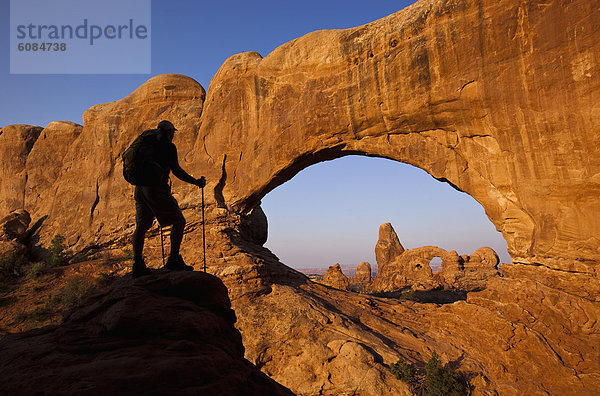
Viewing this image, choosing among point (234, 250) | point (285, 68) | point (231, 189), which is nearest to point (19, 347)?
point (234, 250)

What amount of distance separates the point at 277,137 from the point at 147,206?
1066cm

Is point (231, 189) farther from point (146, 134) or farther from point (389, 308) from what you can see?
point (146, 134)

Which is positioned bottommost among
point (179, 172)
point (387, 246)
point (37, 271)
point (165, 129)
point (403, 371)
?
point (387, 246)

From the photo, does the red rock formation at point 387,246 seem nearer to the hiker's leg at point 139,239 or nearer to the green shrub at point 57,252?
the green shrub at point 57,252

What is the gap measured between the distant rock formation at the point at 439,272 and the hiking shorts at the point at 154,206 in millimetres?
26862

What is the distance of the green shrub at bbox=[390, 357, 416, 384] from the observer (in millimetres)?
9438

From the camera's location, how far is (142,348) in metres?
3.57

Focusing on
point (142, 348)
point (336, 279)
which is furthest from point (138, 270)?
point (336, 279)

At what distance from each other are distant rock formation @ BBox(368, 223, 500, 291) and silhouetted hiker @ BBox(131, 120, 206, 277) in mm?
26751

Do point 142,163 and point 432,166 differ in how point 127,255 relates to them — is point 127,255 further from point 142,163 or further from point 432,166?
point 432,166

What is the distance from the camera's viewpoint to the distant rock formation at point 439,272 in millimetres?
28811

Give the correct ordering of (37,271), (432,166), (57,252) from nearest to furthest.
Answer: (432,166) < (37,271) < (57,252)

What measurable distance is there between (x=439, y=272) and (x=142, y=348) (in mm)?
31503

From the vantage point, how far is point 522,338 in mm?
10633
